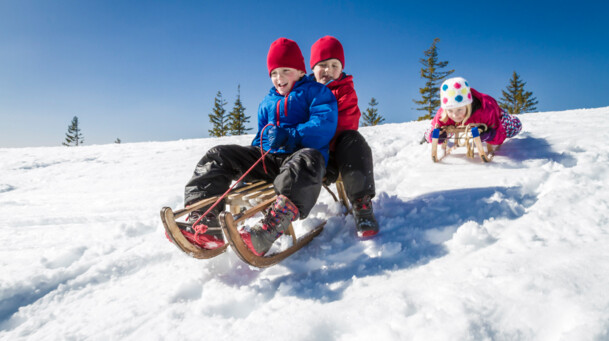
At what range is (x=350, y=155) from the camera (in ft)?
7.59

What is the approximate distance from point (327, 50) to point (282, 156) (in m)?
1.35

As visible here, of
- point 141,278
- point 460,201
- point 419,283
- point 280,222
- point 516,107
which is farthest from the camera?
point 516,107

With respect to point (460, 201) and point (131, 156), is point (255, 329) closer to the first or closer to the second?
point (460, 201)

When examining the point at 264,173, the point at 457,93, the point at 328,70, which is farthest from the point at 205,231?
the point at 457,93

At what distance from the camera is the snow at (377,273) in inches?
48.9

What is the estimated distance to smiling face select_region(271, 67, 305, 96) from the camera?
8.49 ft

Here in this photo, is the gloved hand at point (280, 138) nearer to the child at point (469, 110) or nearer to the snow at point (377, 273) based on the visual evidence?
the snow at point (377, 273)

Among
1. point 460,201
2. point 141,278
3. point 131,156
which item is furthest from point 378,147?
point 131,156

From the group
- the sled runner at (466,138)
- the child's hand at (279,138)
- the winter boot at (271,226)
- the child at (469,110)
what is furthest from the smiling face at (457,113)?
the winter boot at (271,226)

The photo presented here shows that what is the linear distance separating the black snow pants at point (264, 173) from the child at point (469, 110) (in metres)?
2.43

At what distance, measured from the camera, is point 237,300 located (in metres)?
1.59

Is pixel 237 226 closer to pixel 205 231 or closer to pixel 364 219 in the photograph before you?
pixel 205 231

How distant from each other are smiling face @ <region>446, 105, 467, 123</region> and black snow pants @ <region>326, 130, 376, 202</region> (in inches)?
81.8

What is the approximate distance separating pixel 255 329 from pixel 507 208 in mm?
1944
